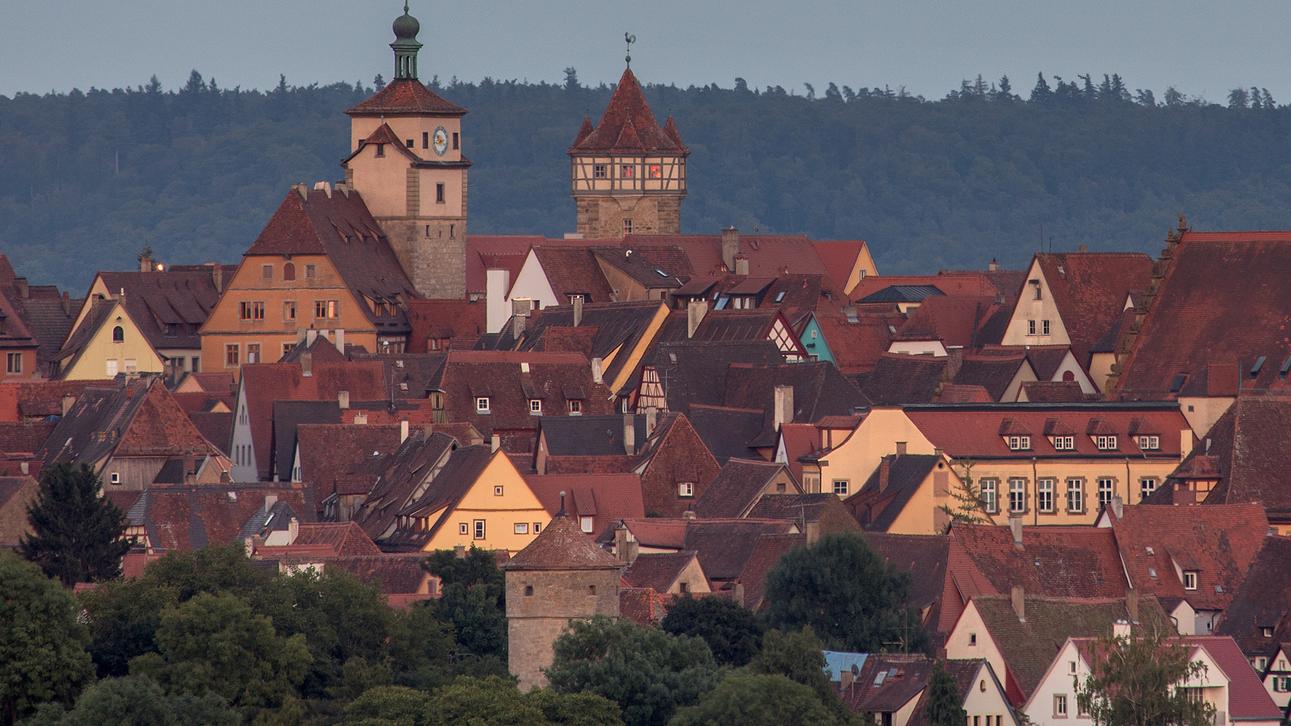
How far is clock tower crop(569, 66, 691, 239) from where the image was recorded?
144500mm

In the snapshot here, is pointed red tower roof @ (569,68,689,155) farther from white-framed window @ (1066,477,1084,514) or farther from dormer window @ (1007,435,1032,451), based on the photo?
white-framed window @ (1066,477,1084,514)

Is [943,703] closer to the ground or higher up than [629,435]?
closer to the ground

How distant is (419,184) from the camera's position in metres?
133

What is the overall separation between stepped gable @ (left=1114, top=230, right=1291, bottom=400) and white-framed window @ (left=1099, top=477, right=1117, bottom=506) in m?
7.18

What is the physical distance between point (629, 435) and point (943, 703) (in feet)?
93.6

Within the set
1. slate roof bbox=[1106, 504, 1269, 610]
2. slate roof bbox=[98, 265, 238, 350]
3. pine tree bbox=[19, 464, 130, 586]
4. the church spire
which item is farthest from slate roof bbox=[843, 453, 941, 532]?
the church spire

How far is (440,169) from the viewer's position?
134125 millimetres

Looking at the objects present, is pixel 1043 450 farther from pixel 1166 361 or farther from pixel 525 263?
pixel 525 263

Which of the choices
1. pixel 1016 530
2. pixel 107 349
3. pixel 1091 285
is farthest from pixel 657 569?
pixel 107 349

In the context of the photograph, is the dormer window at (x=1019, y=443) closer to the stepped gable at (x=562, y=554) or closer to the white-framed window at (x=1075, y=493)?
the white-framed window at (x=1075, y=493)

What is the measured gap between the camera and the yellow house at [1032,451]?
88.0 meters

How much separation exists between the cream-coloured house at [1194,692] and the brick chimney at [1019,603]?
2515 mm

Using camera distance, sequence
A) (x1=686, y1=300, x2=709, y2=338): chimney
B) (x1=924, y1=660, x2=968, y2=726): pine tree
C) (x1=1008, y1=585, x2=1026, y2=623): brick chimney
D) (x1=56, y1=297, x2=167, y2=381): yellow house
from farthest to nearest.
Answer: (x1=56, y1=297, x2=167, y2=381): yellow house < (x1=686, y1=300, x2=709, y2=338): chimney < (x1=1008, y1=585, x2=1026, y2=623): brick chimney < (x1=924, y1=660, x2=968, y2=726): pine tree

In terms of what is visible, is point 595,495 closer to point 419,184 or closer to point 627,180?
point 419,184
